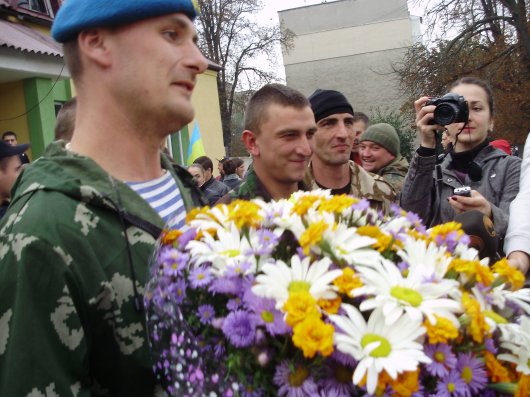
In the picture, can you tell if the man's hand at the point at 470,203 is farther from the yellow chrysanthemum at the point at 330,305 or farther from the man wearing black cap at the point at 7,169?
the man wearing black cap at the point at 7,169

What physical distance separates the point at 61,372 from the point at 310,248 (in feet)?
1.97

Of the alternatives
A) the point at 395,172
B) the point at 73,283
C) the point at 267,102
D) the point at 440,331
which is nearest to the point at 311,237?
the point at 440,331

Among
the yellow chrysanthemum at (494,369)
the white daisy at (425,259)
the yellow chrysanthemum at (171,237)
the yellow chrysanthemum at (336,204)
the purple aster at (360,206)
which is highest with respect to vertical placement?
the yellow chrysanthemum at (336,204)

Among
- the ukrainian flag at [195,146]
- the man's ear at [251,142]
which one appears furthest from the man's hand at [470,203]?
the ukrainian flag at [195,146]

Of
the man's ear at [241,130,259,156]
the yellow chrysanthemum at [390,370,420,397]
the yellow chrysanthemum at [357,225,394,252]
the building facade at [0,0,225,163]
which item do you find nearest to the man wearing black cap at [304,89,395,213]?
the man's ear at [241,130,259,156]

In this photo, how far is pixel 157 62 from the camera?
1671 mm

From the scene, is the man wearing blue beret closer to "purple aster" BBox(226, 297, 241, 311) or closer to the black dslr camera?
"purple aster" BBox(226, 297, 241, 311)

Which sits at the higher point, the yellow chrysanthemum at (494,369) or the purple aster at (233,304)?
the purple aster at (233,304)

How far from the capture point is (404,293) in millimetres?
A: 1121

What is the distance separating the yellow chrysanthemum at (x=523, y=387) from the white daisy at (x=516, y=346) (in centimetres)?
1

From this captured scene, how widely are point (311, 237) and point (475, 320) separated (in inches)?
13.3

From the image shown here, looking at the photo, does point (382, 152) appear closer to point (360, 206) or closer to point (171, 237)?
point (360, 206)

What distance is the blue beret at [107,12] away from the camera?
163cm

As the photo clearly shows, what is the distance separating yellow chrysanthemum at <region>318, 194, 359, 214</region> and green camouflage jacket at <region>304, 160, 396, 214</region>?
208cm
